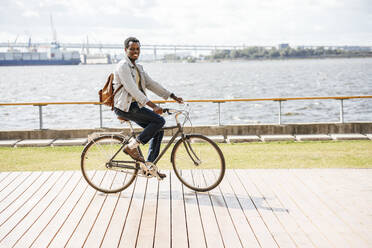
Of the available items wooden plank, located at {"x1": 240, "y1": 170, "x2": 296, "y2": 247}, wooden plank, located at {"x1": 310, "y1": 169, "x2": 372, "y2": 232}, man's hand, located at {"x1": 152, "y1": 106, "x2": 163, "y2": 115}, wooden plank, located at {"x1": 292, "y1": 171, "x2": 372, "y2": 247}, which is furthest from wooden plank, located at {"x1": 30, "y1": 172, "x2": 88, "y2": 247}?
wooden plank, located at {"x1": 310, "y1": 169, "x2": 372, "y2": 232}

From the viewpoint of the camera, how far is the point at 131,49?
17.3 feet

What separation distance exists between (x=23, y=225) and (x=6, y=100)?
53272 millimetres

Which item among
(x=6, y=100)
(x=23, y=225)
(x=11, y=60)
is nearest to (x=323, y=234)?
(x=23, y=225)

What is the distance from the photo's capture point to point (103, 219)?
181 inches

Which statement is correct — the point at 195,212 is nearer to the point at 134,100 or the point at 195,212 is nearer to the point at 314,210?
the point at 314,210

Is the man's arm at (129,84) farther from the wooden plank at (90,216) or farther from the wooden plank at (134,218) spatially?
the wooden plank at (90,216)

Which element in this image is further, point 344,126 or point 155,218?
point 344,126

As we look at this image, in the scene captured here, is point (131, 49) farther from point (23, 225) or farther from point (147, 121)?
point (23, 225)

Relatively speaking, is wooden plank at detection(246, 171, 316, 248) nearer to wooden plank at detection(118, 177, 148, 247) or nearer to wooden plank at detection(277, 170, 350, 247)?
wooden plank at detection(277, 170, 350, 247)

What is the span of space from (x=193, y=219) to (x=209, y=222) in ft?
0.59

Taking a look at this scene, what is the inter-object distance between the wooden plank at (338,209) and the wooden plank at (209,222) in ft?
3.76

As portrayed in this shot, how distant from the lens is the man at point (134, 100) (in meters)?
5.19

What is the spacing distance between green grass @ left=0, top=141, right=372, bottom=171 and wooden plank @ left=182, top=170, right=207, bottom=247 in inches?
91.3

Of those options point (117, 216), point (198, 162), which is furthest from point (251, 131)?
point (117, 216)
